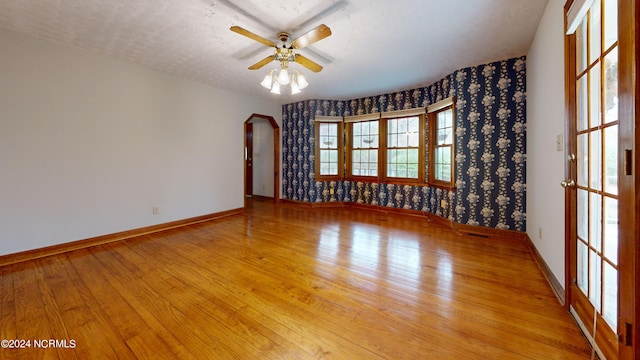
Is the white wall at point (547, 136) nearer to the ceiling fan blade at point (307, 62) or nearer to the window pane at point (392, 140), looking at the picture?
the ceiling fan blade at point (307, 62)

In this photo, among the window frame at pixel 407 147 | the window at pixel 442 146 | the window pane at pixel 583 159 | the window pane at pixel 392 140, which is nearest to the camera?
the window pane at pixel 583 159

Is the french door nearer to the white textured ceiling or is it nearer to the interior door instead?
the white textured ceiling

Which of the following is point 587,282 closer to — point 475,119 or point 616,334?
point 616,334

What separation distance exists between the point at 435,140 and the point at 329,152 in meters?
2.36

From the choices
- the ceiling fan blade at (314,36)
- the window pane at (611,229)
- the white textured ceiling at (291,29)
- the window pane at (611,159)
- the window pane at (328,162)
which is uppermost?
the white textured ceiling at (291,29)

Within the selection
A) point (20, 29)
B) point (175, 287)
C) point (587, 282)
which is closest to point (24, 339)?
point (175, 287)

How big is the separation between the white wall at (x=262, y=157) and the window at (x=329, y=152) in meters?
1.48

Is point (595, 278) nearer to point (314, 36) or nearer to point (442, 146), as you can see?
point (314, 36)

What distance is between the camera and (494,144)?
3.59 m

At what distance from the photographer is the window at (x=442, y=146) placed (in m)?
4.21

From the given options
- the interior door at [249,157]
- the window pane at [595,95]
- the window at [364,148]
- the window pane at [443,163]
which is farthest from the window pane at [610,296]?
the interior door at [249,157]

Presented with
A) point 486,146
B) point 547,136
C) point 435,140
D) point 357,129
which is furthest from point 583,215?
point 357,129

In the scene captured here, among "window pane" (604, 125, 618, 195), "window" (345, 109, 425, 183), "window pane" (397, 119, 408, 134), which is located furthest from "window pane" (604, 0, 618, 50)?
"window pane" (397, 119, 408, 134)

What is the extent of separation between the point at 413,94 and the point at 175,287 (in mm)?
4886
